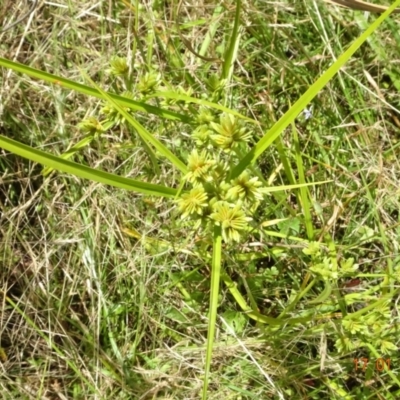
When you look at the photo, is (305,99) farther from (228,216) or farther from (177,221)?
(177,221)

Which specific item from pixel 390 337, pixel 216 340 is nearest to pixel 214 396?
pixel 216 340

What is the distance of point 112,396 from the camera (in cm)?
114

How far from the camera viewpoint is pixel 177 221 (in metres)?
1.09

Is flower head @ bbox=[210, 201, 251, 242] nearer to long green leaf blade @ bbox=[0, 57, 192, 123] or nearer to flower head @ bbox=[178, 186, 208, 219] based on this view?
flower head @ bbox=[178, 186, 208, 219]

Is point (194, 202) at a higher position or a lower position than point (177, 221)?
higher

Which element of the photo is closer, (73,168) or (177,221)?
(73,168)

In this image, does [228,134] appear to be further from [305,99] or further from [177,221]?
[177,221]

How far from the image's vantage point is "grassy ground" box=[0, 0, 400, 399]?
107 centimetres

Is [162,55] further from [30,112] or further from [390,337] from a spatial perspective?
[390,337]
